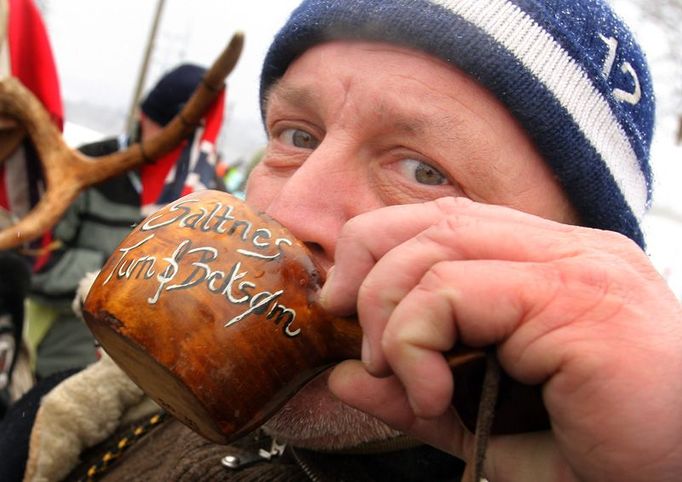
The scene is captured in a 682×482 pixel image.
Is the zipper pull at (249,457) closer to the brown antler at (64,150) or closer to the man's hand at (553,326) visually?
the man's hand at (553,326)

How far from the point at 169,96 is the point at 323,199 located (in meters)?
2.97

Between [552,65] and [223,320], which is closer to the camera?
[223,320]

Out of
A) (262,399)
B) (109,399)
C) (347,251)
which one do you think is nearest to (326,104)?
(347,251)

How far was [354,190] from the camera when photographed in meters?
1.08

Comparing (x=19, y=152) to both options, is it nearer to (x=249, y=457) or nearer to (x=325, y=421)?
(x=249, y=457)

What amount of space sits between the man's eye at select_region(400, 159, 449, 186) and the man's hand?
1.40 feet

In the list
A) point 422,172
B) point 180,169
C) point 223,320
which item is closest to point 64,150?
→ point 180,169

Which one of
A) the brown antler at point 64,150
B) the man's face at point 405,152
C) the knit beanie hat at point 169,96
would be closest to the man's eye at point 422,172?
the man's face at point 405,152

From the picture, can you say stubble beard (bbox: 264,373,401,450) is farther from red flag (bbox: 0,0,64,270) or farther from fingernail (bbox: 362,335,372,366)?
red flag (bbox: 0,0,64,270)

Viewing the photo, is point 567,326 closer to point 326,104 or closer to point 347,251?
point 347,251

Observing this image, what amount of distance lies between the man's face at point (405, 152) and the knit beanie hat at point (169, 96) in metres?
2.75

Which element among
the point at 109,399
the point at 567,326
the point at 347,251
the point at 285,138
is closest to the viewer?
the point at 567,326

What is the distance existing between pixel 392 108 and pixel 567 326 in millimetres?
591

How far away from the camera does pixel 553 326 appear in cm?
61
